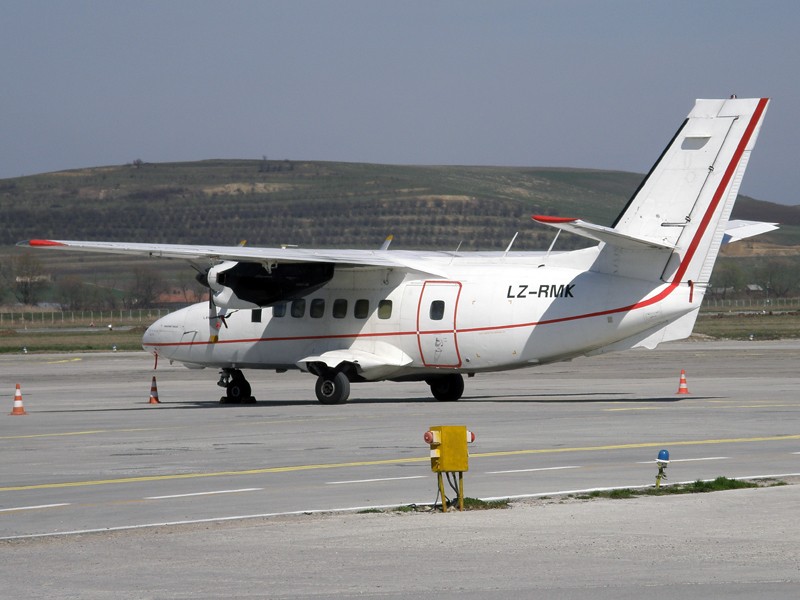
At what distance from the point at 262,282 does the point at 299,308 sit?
1.46 metres

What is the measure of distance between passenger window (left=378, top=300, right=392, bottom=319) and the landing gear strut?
4.61 meters

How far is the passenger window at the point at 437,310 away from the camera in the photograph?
104 feet

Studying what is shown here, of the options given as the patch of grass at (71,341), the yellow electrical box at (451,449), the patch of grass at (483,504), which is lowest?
the patch of grass at (71,341)

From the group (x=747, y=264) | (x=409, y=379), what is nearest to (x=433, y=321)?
(x=409, y=379)

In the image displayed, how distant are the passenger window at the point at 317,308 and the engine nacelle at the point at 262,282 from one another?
0.42 m

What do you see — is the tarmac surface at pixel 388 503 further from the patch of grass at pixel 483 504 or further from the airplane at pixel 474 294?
the airplane at pixel 474 294

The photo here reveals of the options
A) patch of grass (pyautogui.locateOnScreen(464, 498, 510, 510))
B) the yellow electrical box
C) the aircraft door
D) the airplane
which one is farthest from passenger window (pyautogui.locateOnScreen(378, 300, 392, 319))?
the yellow electrical box

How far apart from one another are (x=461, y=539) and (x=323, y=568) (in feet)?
6.00

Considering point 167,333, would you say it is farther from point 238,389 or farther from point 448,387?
point 448,387

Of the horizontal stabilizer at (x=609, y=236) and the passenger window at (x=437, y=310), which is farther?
the passenger window at (x=437, y=310)

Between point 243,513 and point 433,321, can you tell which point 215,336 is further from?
point 243,513

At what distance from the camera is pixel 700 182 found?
95.7 feet

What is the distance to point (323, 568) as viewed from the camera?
11156mm

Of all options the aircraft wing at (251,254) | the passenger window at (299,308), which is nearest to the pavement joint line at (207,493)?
the aircraft wing at (251,254)
